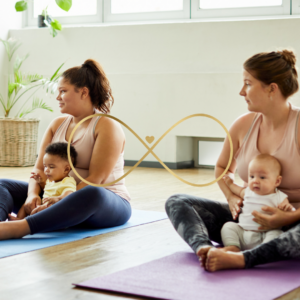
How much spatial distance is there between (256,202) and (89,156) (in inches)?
32.5

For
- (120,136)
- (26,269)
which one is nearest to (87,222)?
(120,136)

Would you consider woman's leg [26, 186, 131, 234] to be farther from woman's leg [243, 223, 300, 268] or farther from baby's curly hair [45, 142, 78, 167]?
woman's leg [243, 223, 300, 268]

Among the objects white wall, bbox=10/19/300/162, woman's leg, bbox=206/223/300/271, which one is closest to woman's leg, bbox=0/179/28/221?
woman's leg, bbox=206/223/300/271

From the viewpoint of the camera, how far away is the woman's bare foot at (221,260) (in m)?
1.53

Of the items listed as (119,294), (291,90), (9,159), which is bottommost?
(9,159)

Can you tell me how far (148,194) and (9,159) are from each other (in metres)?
2.10

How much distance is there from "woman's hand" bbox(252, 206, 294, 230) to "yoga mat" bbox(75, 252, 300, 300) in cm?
13

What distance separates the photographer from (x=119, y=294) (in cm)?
137

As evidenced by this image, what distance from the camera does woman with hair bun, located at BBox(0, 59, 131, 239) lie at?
210 centimetres

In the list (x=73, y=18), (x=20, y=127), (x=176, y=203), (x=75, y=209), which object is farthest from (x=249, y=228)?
(x=73, y=18)

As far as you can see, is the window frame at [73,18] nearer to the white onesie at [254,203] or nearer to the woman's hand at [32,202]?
the woman's hand at [32,202]

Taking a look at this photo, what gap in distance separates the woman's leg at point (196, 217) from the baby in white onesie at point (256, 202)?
86 millimetres

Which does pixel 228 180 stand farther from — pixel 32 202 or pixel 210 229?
pixel 32 202

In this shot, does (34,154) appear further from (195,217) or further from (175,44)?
(195,217)
